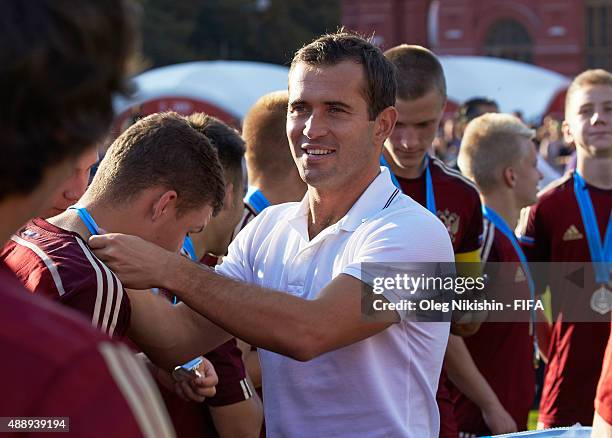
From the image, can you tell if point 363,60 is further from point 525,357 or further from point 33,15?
point 525,357

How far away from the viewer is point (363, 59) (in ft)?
10.6

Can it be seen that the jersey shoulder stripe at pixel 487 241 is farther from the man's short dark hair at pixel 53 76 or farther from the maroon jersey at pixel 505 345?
the man's short dark hair at pixel 53 76

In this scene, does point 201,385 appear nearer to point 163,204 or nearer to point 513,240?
point 163,204

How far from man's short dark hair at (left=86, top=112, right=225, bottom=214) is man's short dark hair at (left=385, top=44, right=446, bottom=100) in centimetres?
190

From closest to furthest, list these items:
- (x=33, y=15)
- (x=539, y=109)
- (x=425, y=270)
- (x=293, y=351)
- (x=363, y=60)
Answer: (x=33, y=15)
(x=293, y=351)
(x=425, y=270)
(x=363, y=60)
(x=539, y=109)

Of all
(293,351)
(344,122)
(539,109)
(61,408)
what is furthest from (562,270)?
(539,109)

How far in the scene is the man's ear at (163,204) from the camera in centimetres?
290

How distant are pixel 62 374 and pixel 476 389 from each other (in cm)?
385

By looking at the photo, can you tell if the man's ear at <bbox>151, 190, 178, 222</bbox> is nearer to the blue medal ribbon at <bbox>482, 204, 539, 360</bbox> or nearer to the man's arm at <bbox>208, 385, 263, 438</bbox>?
the man's arm at <bbox>208, 385, 263, 438</bbox>

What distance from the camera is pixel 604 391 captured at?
2.25 m

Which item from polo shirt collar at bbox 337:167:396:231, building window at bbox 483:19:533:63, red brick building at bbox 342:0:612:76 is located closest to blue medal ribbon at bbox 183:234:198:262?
polo shirt collar at bbox 337:167:396:231

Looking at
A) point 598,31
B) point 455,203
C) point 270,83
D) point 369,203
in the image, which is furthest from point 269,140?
point 598,31

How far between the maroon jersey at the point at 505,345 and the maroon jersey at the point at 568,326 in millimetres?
186

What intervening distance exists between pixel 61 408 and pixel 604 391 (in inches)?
56.8
